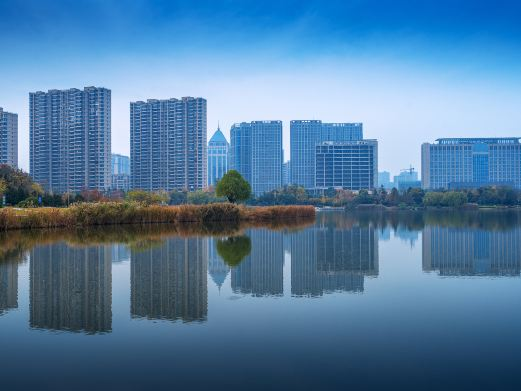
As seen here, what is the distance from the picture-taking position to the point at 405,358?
636 cm

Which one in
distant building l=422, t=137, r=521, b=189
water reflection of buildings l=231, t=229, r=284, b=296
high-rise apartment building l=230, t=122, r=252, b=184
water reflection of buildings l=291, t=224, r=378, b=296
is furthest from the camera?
distant building l=422, t=137, r=521, b=189

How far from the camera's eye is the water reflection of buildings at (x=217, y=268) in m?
11.9

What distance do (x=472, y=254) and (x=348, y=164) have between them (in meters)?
107

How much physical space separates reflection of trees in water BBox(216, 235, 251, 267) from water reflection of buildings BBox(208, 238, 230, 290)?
0.60 ft

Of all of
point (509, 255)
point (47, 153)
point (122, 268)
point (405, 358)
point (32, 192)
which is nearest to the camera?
point (405, 358)

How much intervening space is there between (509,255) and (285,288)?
9.48 meters

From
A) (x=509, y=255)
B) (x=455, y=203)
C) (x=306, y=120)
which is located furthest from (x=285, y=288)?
(x=306, y=120)

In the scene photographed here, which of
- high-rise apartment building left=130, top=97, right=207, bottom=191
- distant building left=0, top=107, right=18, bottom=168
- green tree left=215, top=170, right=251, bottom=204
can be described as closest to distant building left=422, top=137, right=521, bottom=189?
high-rise apartment building left=130, top=97, right=207, bottom=191

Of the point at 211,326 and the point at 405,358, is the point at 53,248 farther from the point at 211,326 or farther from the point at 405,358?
the point at 405,358

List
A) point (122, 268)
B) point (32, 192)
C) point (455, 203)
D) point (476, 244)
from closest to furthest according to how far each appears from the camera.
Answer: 1. point (122, 268)
2. point (476, 244)
3. point (32, 192)
4. point (455, 203)

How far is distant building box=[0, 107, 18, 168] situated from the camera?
9070cm

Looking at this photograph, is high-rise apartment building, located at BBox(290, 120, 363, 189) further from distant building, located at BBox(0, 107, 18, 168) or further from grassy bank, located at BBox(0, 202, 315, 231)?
grassy bank, located at BBox(0, 202, 315, 231)

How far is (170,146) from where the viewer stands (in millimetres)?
89812

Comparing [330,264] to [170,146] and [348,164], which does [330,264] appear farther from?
[348,164]
